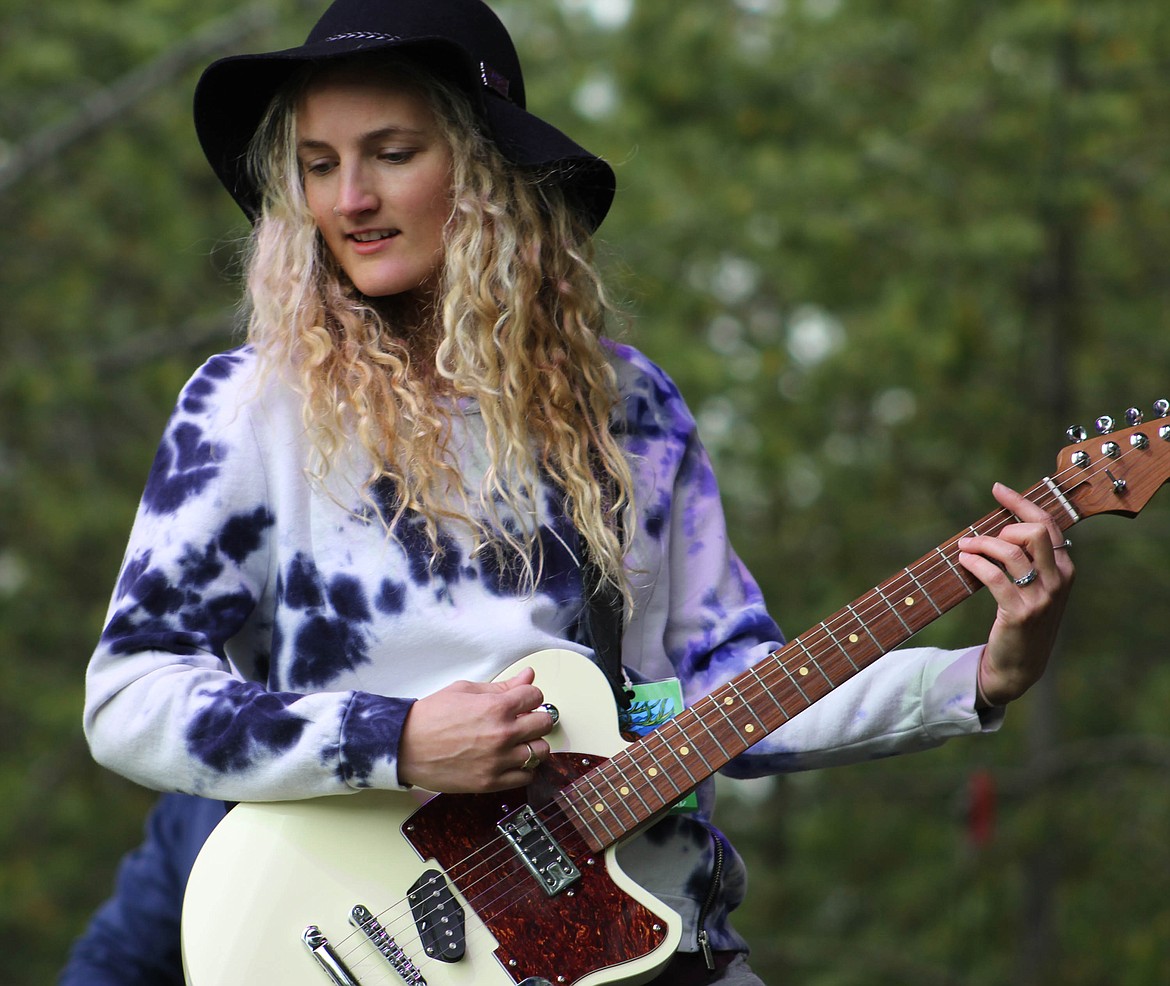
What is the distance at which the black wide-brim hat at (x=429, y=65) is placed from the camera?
7.68 feet

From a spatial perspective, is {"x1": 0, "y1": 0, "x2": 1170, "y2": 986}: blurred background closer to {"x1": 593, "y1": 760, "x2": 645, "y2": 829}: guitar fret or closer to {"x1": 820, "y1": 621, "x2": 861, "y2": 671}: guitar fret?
{"x1": 820, "y1": 621, "x2": 861, "y2": 671}: guitar fret

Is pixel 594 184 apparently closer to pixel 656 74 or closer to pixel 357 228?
pixel 357 228

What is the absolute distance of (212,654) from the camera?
2.23m

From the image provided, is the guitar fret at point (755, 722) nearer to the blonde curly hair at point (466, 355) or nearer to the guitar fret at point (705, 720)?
the guitar fret at point (705, 720)

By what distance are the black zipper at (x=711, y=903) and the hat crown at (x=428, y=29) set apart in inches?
48.9

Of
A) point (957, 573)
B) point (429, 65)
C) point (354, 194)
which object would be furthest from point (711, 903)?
point (429, 65)

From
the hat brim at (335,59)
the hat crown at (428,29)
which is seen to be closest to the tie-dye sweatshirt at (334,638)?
the hat brim at (335,59)

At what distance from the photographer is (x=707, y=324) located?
8.53m

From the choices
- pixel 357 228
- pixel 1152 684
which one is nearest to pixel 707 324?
pixel 1152 684

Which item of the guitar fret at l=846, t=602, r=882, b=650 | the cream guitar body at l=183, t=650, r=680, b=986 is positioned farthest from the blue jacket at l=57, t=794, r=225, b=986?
the guitar fret at l=846, t=602, r=882, b=650

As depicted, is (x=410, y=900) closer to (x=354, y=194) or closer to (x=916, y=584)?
(x=916, y=584)

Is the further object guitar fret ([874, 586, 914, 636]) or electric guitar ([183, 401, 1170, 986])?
guitar fret ([874, 586, 914, 636])

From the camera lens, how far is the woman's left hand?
2.22 metres

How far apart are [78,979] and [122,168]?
582cm
